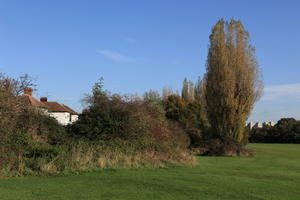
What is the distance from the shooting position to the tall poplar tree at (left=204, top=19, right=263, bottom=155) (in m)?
26.7

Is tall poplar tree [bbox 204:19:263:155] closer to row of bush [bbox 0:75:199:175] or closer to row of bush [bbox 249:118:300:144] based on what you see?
row of bush [bbox 0:75:199:175]

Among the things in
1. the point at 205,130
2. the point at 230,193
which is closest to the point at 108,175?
the point at 230,193

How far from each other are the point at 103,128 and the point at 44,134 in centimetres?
301

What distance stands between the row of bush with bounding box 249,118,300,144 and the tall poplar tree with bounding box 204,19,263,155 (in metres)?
34.3

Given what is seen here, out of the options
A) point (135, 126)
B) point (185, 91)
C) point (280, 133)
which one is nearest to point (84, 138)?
point (135, 126)

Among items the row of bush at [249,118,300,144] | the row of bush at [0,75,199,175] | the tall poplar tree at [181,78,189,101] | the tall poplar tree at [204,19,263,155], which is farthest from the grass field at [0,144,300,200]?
the row of bush at [249,118,300,144]

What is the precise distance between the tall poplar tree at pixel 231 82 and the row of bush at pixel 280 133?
3433 cm

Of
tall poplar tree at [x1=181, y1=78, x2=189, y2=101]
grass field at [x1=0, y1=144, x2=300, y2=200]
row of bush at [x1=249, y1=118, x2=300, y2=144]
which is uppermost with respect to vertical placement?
tall poplar tree at [x1=181, y1=78, x2=189, y2=101]

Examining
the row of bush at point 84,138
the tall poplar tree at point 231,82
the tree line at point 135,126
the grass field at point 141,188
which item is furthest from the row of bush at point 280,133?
the grass field at point 141,188

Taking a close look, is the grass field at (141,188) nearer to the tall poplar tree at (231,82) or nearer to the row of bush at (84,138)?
the row of bush at (84,138)

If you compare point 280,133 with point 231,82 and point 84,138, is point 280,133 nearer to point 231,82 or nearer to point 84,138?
point 231,82

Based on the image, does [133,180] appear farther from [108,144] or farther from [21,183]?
[108,144]

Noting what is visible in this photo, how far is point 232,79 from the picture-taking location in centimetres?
2659

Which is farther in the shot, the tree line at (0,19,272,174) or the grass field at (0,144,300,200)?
the tree line at (0,19,272,174)
